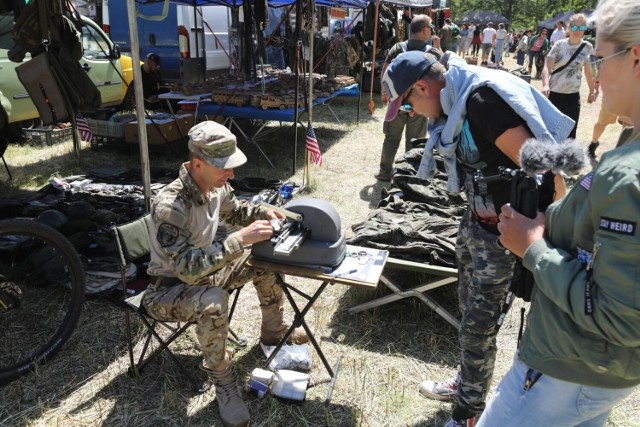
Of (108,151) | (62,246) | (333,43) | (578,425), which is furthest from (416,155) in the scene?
(333,43)

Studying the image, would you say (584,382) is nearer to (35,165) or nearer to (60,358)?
(60,358)

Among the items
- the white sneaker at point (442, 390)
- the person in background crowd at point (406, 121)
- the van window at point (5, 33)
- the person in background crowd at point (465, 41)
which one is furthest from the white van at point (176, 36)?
the person in background crowd at point (465, 41)

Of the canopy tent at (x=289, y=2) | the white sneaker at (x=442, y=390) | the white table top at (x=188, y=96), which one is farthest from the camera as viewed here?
the canopy tent at (x=289, y=2)

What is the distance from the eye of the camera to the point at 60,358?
298 cm

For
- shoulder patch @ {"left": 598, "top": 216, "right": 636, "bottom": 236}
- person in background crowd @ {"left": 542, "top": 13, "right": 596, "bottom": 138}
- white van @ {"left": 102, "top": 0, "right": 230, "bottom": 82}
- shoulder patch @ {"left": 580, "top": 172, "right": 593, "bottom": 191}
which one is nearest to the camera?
shoulder patch @ {"left": 598, "top": 216, "right": 636, "bottom": 236}

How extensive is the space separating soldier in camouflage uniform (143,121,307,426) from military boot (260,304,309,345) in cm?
48

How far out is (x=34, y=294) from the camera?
361 cm

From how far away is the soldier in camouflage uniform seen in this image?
2.32 metres

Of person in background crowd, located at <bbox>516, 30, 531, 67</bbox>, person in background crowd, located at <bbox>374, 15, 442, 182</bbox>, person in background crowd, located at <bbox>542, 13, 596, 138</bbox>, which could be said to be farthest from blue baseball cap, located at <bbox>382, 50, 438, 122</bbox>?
person in background crowd, located at <bbox>516, 30, 531, 67</bbox>

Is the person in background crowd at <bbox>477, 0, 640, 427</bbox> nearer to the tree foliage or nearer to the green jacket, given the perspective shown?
the green jacket

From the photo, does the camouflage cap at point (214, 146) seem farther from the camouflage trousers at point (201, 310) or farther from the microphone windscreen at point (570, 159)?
the microphone windscreen at point (570, 159)

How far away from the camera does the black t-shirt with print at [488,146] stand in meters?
1.82

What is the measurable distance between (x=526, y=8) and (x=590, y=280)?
5839 cm

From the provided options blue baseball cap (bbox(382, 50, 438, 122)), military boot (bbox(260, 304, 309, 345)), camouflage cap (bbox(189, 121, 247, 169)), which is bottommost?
military boot (bbox(260, 304, 309, 345))
